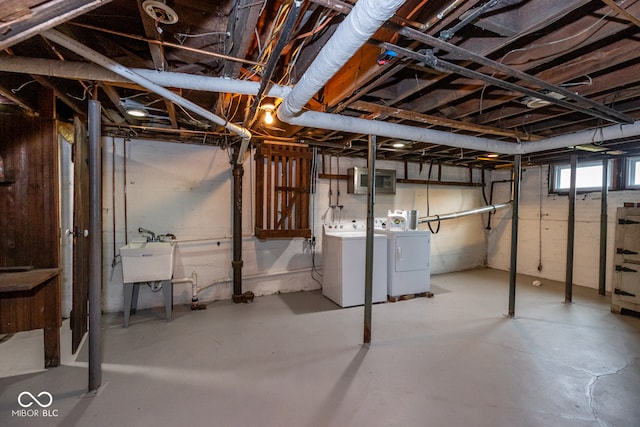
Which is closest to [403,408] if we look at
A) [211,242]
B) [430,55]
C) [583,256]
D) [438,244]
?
[430,55]

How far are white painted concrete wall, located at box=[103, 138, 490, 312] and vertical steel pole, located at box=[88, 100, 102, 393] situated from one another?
164cm

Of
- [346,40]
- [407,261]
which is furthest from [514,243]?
[346,40]

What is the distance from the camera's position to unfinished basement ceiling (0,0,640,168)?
1.31 meters

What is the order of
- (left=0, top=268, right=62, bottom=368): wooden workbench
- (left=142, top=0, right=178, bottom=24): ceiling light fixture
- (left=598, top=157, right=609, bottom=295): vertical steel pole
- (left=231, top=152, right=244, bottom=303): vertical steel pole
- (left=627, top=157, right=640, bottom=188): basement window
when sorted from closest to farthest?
(left=142, top=0, right=178, bottom=24): ceiling light fixture
(left=0, top=268, right=62, bottom=368): wooden workbench
(left=231, top=152, right=244, bottom=303): vertical steel pole
(left=627, top=157, right=640, bottom=188): basement window
(left=598, top=157, right=609, bottom=295): vertical steel pole

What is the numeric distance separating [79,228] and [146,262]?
70cm

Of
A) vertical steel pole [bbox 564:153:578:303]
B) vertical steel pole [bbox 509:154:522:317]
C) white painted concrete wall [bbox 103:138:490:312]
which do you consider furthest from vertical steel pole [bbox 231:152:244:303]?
vertical steel pole [bbox 564:153:578:303]

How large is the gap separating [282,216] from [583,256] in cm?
501

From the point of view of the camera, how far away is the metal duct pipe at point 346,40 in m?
0.99

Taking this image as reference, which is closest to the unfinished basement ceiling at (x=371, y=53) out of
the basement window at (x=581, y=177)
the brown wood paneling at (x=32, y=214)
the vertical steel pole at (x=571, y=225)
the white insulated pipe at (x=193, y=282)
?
the brown wood paneling at (x=32, y=214)

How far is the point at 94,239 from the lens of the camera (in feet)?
6.16

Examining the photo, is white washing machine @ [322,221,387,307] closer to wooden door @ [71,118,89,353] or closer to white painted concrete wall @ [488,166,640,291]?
wooden door @ [71,118,89,353]

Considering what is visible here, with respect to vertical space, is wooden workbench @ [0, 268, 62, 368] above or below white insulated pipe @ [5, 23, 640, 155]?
below

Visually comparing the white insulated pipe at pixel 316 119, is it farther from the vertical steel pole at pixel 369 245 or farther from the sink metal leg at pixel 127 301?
the sink metal leg at pixel 127 301

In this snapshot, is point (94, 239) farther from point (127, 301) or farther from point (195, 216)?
point (195, 216)
